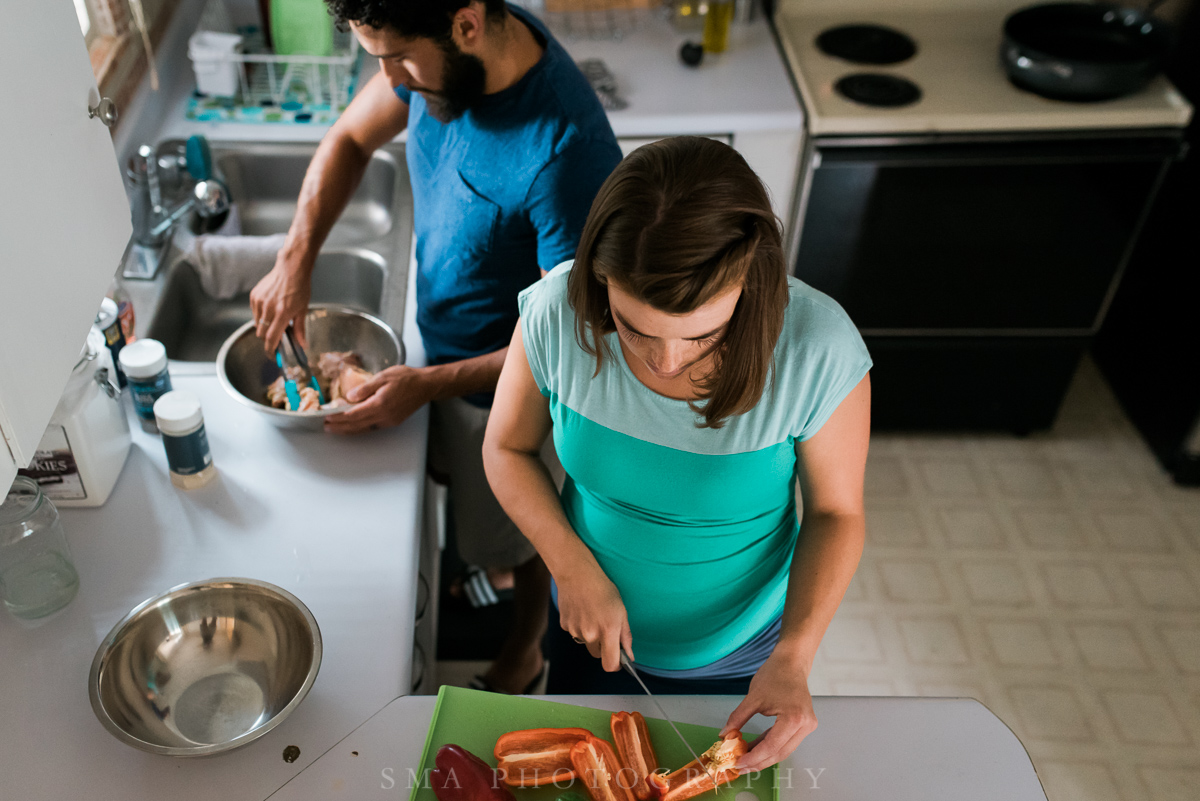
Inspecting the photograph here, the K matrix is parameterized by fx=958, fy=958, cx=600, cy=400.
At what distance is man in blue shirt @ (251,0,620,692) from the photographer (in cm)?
133

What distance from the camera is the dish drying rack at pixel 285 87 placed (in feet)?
7.14

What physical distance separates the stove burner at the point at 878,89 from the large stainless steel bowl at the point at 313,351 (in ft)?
4.33

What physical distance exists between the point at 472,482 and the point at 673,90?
1.12 metres

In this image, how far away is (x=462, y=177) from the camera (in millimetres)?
1440

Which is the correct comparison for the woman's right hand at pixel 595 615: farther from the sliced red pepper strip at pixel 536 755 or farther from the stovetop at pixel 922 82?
the stovetop at pixel 922 82

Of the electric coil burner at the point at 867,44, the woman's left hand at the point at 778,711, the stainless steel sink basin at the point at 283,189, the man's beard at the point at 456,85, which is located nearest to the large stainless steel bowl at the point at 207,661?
the woman's left hand at the point at 778,711

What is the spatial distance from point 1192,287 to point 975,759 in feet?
6.54

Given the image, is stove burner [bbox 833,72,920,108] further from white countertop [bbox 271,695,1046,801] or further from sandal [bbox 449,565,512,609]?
white countertop [bbox 271,695,1046,801]

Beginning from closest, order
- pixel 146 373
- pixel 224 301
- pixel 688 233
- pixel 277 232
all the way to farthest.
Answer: pixel 688 233
pixel 146 373
pixel 224 301
pixel 277 232

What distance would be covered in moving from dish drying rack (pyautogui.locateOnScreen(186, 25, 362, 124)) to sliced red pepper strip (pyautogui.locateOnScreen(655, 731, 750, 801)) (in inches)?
67.0

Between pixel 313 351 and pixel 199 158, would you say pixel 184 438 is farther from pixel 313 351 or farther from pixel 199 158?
pixel 199 158

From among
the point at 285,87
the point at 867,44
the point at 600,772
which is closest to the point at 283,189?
the point at 285,87

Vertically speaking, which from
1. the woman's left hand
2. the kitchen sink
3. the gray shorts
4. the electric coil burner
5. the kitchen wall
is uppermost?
the kitchen wall

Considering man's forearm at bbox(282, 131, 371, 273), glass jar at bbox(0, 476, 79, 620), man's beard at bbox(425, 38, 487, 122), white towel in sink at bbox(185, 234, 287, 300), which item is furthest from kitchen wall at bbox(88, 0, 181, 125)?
glass jar at bbox(0, 476, 79, 620)
